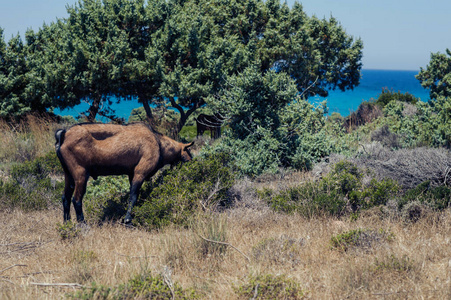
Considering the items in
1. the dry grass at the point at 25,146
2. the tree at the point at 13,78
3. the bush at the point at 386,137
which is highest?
the tree at the point at 13,78

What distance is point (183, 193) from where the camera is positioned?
6660 millimetres

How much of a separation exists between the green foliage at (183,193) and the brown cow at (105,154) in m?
0.34

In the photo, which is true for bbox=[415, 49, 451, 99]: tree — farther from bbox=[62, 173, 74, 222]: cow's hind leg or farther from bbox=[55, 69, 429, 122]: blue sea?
bbox=[62, 173, 74, 222]: cow's hind leg

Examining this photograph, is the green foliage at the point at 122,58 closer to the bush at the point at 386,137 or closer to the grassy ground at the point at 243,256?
the bush at the point at 386,137

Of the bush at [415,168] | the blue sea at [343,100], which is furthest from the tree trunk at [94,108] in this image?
the bush at [415,168]

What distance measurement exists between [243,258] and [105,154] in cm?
255

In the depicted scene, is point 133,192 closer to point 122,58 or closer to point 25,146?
point 25,146

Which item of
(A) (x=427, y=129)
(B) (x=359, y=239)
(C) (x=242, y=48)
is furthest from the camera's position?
(C) (x=242, y=48)

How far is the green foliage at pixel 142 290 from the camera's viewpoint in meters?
3.92

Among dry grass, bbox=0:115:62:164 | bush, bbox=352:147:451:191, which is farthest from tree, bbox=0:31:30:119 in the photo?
bush, bbox=352:147:451:191

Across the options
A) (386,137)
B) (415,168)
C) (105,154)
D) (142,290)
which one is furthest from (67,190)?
(386,137)

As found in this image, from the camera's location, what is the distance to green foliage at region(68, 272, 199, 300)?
154 inches

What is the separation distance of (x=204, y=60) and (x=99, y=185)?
9.18 meters

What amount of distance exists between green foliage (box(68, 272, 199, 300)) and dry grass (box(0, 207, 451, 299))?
15 centimetres
